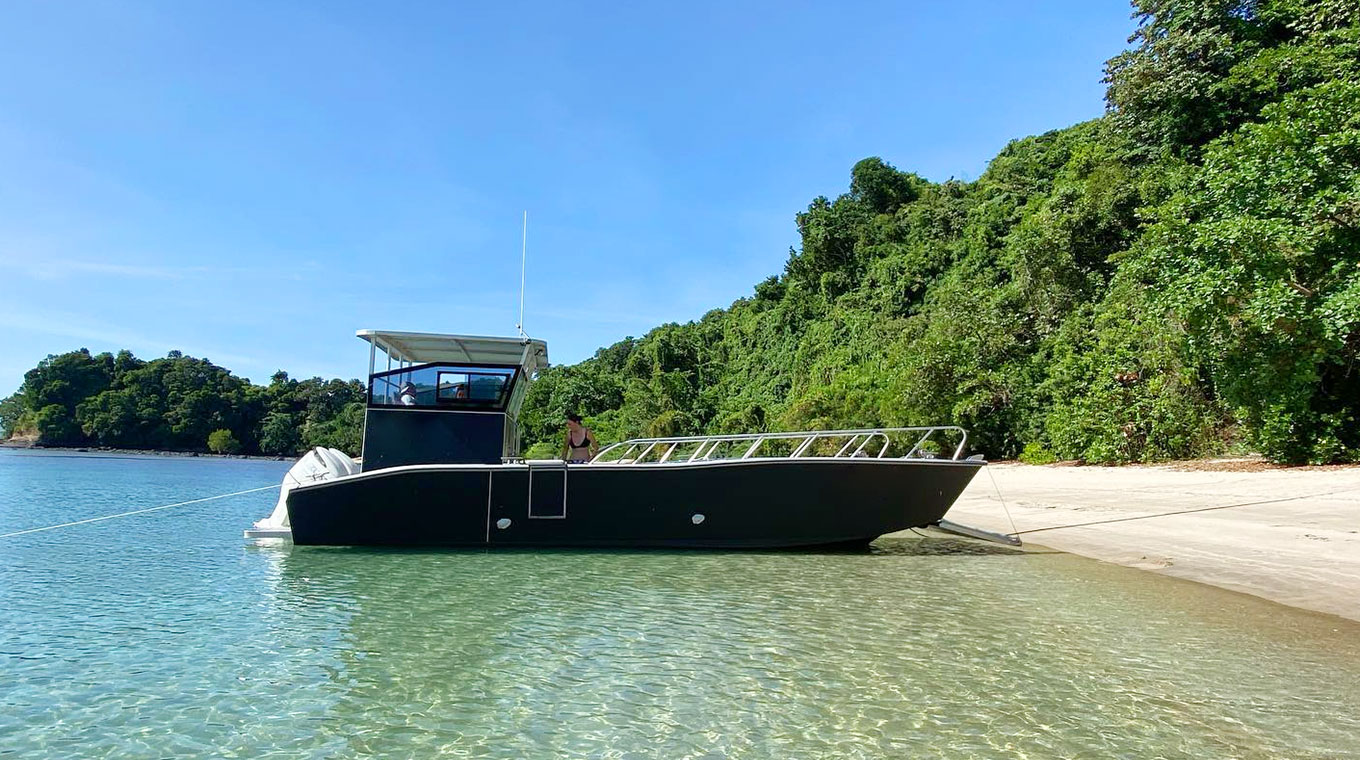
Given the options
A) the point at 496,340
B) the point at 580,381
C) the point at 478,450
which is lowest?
the point at 478,450

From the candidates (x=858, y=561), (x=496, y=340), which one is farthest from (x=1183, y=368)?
(x=496, y=340)

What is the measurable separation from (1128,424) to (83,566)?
64.6ft

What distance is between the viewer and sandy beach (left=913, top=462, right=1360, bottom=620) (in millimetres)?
7383

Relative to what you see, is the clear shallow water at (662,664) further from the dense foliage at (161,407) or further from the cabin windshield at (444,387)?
the dense foliage at (161,407)

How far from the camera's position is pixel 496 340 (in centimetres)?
1058

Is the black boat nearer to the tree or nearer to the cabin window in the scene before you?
the cabin window

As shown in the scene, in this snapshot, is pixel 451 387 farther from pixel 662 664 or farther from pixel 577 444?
pixel 662 664

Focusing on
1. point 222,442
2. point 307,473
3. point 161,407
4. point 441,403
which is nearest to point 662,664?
point 441,403

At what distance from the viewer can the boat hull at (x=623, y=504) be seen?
31.1 feet

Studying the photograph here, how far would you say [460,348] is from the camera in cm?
1098

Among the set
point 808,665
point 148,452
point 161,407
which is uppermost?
point 161,407

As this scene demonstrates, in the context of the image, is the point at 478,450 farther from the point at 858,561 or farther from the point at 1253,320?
the point at 1253,320

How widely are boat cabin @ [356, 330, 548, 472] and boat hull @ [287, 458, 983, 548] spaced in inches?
34.1

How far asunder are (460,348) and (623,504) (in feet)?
11.0
